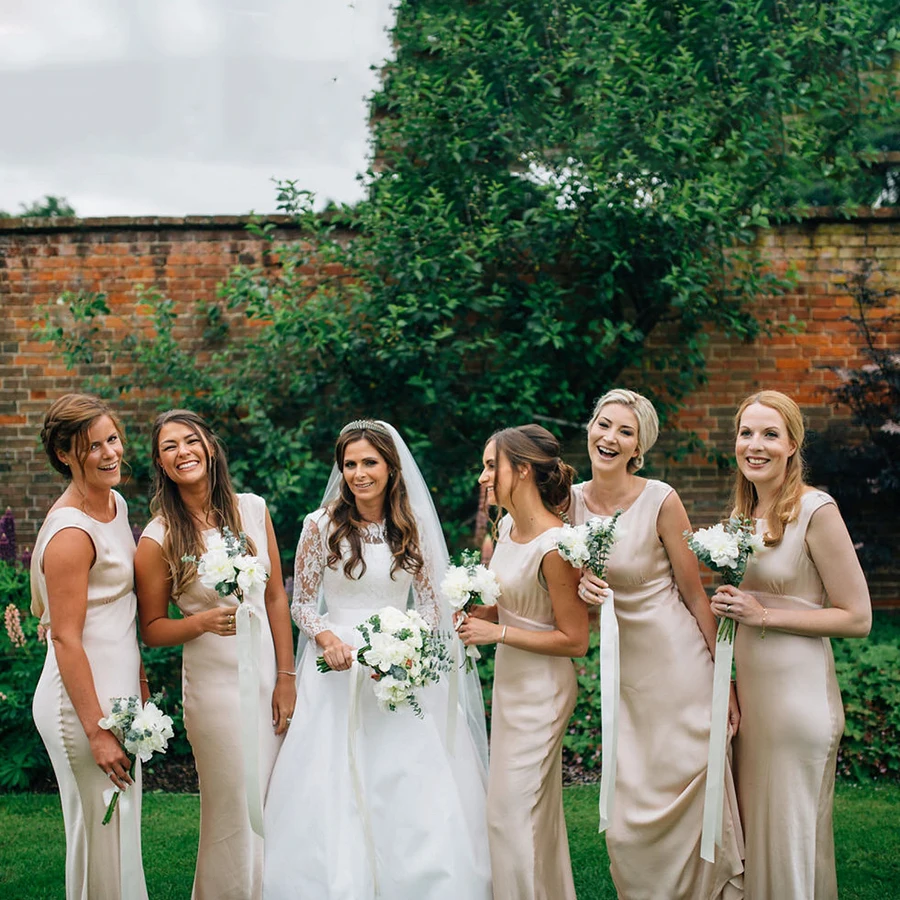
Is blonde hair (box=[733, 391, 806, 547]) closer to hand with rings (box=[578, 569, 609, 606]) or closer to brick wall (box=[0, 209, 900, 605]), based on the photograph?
hand with rings (box=[578, 569, 609, 606])

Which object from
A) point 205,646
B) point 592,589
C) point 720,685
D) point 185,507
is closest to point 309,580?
point 205,646

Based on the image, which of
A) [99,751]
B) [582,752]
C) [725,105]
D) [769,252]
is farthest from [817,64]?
[99,751]

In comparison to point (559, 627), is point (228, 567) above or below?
above

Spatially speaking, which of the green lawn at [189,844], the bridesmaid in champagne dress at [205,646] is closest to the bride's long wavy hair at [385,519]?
the bridesmaid in champagne dress at [205,646]

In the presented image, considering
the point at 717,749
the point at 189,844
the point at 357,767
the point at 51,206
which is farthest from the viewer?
the point at 51,206

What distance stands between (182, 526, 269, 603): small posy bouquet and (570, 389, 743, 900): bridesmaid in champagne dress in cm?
144

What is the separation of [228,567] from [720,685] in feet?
6.18

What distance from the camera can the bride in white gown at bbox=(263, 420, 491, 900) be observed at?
355 centimetres

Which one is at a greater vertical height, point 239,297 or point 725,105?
point 725,105

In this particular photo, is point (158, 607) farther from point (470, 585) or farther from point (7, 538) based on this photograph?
point (7, 538)

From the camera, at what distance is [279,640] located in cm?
396

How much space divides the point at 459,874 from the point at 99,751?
1.43m

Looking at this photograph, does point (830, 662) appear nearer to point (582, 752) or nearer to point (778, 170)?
point (582, 752)

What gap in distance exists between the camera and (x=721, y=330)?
7.86 metres
